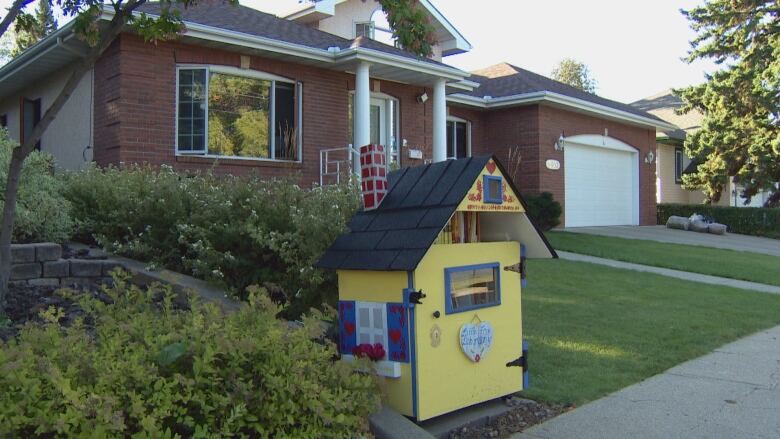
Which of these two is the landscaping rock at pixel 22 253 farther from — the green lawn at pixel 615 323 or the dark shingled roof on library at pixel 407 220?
the green lawn at pixel 615 323

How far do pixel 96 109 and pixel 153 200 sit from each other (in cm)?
638

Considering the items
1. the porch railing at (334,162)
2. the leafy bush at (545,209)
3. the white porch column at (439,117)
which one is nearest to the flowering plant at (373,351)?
the porch railing at (334,162)

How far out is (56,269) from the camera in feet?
21.0

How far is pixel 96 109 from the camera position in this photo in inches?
494

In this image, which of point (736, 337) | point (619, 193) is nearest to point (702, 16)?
point (619, 193)

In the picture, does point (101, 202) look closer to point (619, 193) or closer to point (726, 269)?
point (726, 269)

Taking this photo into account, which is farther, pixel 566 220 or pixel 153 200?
pixel 566 220

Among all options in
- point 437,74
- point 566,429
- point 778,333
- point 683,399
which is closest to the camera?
point 566,429

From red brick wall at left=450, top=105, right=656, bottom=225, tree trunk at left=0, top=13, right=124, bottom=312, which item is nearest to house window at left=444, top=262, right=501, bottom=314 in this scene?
tree trunk at left=0, top=13, right=124, bottom=312

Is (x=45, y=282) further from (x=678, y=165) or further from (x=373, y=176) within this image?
(x=678, y=165)

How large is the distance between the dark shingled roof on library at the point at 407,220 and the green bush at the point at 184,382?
25.4 inches

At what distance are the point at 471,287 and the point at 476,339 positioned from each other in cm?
33

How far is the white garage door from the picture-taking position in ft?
67.4

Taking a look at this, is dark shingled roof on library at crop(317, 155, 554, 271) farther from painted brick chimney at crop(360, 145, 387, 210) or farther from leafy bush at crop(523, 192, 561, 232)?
leafy bush at crop(523, 192, 561, 232)
